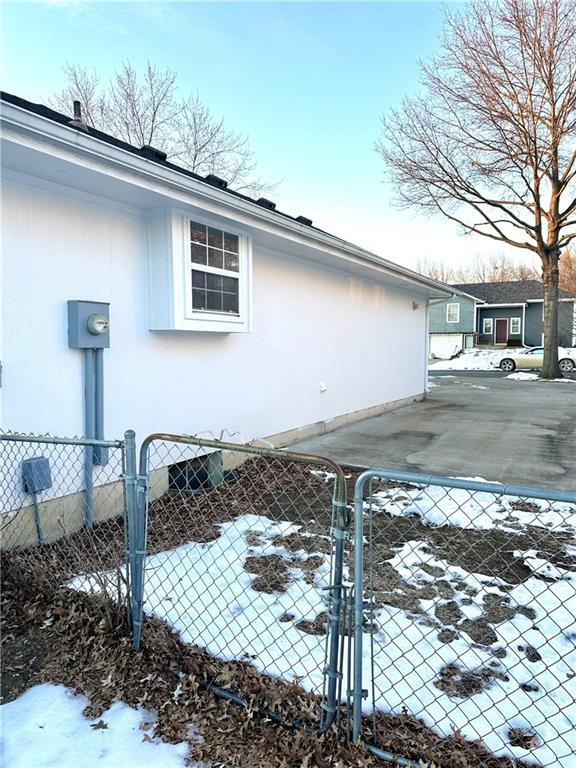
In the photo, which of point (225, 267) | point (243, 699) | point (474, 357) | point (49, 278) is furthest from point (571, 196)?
point (243, 699)

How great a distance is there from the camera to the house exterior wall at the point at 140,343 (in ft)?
11.4

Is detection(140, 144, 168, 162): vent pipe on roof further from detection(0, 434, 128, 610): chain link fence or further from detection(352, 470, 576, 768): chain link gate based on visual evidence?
detection(352, 470, 576, 768): chain link gate

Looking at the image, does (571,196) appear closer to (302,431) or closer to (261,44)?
(261,44)

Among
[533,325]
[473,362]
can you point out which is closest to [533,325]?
[533,325]

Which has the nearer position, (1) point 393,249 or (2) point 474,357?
(2) point 474,357

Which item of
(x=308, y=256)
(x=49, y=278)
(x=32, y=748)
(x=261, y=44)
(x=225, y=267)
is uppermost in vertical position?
(x=261, y=44)

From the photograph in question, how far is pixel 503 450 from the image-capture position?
6547 mm

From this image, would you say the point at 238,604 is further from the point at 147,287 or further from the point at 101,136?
the point at 101,136

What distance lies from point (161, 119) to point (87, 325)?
51.4 ft

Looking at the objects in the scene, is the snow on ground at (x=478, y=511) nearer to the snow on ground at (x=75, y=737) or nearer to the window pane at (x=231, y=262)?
the snow on ground at (x=75, y=737)

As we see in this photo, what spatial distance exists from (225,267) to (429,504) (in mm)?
2998

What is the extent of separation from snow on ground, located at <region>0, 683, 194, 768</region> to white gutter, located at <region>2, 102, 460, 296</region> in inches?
114

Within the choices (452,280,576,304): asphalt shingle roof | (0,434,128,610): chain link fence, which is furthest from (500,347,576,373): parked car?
(0,434,128,610): chain link fence

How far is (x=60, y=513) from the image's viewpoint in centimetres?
374
